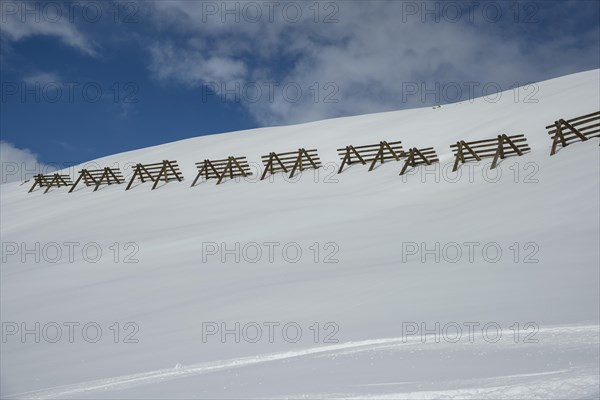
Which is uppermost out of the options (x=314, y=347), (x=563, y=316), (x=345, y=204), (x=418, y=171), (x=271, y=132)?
(x=271, y=132)

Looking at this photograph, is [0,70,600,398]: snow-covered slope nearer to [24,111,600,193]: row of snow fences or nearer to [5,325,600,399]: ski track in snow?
[5,325,600,399]: ski track in snow

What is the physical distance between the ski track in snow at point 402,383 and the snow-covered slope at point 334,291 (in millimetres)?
22

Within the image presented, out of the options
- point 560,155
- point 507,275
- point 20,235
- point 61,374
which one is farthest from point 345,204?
point 20,235

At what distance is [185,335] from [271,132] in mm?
38186

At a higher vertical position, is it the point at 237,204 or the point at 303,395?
the point at 237,204

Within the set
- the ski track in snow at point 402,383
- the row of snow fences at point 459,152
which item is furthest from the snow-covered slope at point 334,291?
the row of snow fences at point 459,152

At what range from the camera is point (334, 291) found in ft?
25.2

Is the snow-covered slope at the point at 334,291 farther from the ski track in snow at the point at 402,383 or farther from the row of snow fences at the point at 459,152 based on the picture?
the row of snow fences at the point at 459,152

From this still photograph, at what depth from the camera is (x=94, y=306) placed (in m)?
8.74

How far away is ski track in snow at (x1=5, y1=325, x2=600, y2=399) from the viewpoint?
3895mm

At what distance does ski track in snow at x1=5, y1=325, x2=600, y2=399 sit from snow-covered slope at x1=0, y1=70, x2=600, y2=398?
0.02 m

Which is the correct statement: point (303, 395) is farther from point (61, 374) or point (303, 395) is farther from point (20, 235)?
point (20, 235)

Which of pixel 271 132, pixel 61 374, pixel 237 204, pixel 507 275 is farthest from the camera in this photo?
pixel 271 132

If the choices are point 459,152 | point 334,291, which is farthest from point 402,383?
point 459,152
